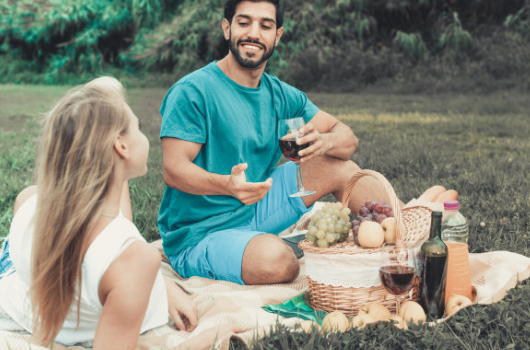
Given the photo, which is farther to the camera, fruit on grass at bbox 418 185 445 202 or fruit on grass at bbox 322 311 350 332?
fruit on grass at bbox 418 185 445 202

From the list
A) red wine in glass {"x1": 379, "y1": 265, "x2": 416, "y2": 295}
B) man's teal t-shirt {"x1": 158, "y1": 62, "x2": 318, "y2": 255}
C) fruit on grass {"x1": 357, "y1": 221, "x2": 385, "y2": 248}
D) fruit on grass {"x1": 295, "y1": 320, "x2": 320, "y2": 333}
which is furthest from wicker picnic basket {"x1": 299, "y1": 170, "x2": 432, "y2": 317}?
man's teal t-shirt {"x1": 158, "y1": 62, "x2": 318, "y2": 255}

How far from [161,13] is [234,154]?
19.7 metres

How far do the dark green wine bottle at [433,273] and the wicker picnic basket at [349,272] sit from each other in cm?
12

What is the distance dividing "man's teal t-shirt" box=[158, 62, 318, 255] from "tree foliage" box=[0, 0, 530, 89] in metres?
12.0

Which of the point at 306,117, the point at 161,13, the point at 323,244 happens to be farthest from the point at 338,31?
the point at 323,244

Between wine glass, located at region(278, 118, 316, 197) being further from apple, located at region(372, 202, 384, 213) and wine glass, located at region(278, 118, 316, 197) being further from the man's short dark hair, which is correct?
the man's short dark hair

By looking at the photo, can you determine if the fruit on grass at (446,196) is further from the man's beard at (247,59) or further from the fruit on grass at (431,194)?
the man's beard at (247,59)

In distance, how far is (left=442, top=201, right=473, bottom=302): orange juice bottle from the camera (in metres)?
2.62

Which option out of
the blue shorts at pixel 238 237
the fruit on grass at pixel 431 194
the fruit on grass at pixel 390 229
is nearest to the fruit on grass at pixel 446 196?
the fruit on grass at pixel 431 194

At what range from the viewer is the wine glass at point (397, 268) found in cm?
239

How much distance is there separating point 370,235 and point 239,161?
1.03 meters

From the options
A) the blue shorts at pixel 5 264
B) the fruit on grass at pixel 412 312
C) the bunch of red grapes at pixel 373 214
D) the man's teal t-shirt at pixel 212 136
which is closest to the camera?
the fruit on grass at pixel 412 312

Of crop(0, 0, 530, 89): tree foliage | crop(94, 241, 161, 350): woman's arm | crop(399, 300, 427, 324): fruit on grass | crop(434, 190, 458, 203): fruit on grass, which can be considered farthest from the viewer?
crop(0, 0, 530, 89): tree foliage

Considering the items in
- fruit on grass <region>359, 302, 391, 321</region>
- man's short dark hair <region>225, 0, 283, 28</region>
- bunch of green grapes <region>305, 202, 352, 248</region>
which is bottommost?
fruit on grass <region>359, 302, 391, 321</region>
